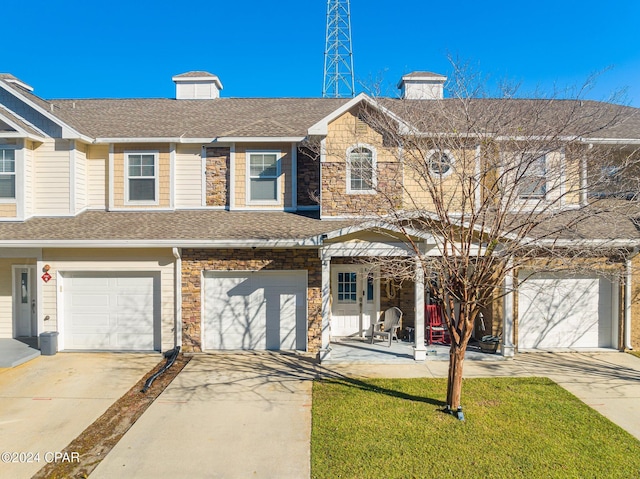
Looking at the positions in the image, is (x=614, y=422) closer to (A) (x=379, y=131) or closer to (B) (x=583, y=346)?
(B) (x=583, y=346)

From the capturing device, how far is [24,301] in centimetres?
1142

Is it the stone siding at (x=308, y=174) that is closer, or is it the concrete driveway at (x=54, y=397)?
the concrete driveway at (x=54, y=397)

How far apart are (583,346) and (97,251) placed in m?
13.0

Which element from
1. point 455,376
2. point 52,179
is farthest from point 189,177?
point 455,376

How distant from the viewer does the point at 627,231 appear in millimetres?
10328

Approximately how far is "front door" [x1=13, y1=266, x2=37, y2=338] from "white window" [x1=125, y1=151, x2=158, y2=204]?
11.3 feet

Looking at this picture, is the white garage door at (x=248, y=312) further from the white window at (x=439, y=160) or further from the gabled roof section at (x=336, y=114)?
the white window at (x=439, y=160)

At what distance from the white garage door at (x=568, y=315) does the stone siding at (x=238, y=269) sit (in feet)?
17.6

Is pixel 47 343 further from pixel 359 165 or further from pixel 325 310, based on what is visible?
pixel 359 165

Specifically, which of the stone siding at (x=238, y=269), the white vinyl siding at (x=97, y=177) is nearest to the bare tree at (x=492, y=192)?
the stone siding at (x=238, y=269)

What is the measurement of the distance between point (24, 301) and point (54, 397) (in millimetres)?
5074

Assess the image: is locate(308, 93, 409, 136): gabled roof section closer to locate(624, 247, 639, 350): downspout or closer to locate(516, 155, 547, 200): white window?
locate(516, 155, 547, 200): white window

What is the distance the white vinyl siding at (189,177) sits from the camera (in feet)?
38.7

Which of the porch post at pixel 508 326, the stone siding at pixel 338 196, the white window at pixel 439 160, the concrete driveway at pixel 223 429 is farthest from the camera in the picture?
the stone siding at pixel 338 196
